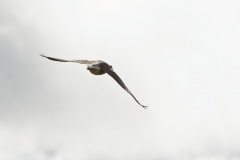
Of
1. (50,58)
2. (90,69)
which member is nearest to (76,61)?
(90,69)

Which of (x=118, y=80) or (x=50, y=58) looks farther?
(x=118, y=80)

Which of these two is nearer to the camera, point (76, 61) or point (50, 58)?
point (50, 58)

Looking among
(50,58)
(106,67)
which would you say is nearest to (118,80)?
(106,67)

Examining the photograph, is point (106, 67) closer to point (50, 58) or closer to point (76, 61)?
point (76, 61)

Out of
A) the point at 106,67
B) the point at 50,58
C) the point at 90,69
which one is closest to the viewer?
the point at 50,58

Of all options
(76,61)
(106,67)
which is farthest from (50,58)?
(106,67)

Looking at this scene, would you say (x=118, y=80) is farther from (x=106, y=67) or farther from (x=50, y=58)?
(x=50, y=58)

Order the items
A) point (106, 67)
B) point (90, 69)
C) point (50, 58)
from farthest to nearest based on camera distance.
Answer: point (106, 67) → point (90, 69) → point (50, 58)

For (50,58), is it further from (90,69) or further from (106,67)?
(106,67)
